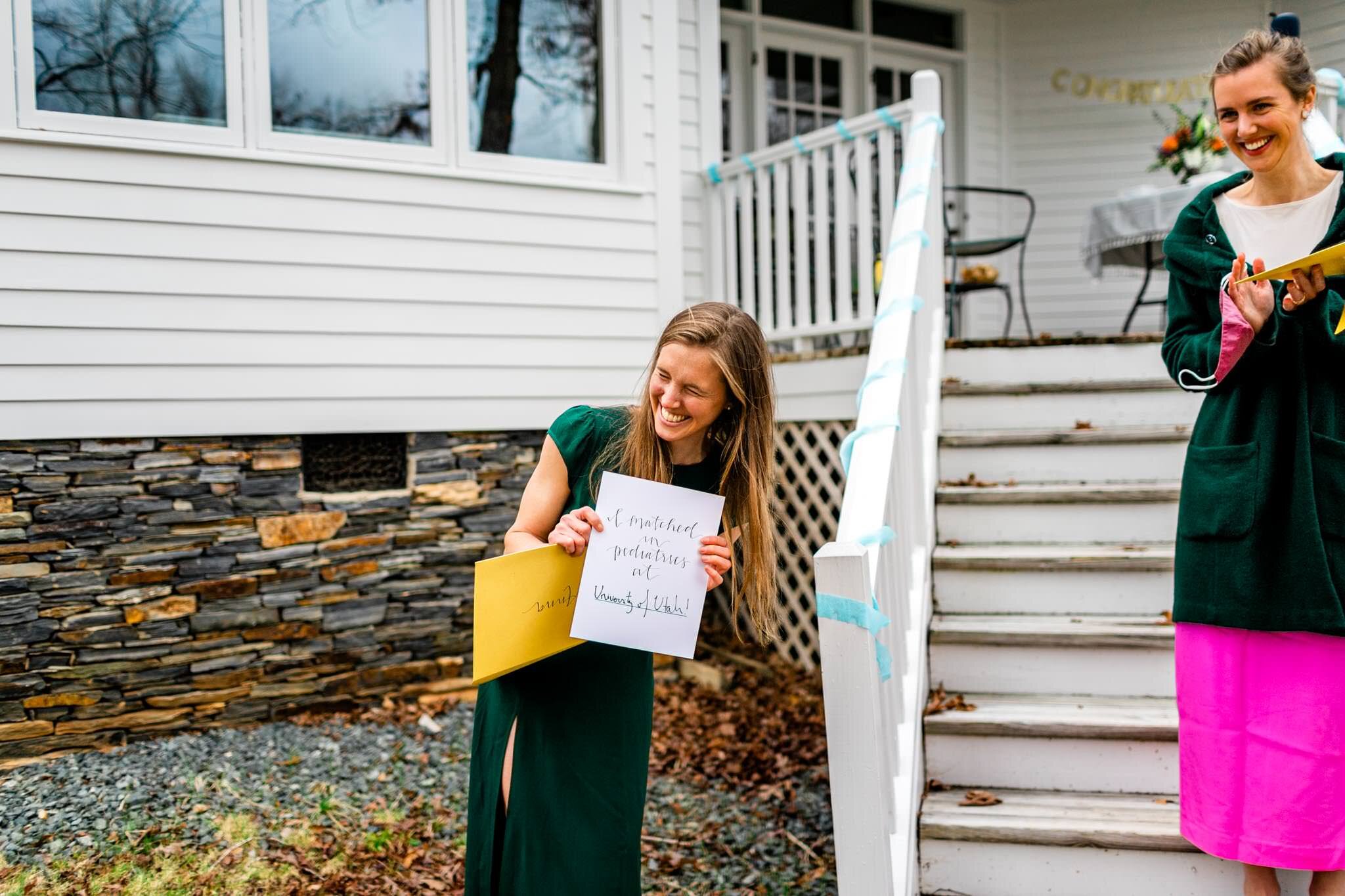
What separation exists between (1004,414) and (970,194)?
159 inches

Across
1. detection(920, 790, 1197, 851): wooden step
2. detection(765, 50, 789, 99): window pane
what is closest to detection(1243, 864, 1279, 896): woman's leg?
detection(920, 790, 1197, 851): wooden step

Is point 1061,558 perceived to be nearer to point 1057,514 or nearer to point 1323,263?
point 1057,514

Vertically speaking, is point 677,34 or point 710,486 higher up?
point 677,34

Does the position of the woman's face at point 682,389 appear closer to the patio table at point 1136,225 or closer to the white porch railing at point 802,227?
the white porch railing at point 802,227

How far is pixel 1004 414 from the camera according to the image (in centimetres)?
381

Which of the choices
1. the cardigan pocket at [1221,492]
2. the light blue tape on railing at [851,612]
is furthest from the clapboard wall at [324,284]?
the light blue tape on railing at [851,612]

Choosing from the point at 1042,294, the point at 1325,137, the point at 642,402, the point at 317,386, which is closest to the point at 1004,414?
the point at 1325,137

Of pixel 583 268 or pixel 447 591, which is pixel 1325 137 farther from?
pixel 447 591

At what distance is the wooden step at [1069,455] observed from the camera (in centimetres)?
347

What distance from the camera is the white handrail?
5.47 ft

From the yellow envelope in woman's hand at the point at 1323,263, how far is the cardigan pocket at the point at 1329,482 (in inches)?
12.2

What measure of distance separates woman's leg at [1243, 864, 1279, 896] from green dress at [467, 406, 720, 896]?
4.42ft

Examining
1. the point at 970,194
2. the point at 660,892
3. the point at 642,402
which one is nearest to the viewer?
the point at 642,402

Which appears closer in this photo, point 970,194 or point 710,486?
point 710,486
